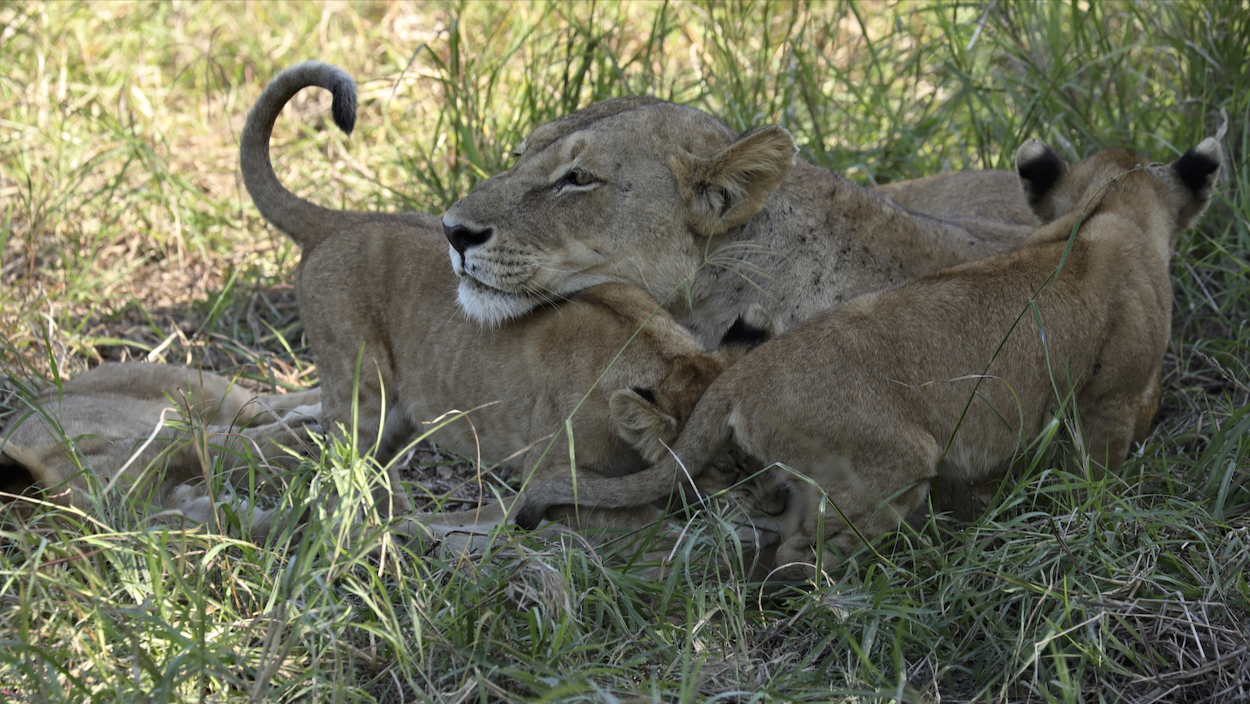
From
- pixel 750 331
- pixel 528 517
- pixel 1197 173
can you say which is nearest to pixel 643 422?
pixel 528 517

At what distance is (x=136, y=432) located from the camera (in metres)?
4.37

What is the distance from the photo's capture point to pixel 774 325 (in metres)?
3.87

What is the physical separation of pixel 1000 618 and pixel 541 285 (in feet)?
6.40

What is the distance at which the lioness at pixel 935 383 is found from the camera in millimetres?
3320

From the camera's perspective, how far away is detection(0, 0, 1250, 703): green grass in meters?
2.82

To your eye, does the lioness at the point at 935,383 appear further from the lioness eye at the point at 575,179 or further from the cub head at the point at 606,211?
the lioness eye at the point at 575,179

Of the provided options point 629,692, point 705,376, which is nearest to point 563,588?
point 629,692

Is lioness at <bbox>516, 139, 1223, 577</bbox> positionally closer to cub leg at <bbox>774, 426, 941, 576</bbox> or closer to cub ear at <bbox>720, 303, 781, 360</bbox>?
cub leg at <bbox>774, 426, 941, 576</bbox>

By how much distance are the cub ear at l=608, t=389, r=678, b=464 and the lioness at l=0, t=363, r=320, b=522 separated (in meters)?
1.04

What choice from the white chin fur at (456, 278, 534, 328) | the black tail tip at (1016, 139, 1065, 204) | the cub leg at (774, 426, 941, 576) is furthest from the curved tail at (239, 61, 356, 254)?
the black tail tip at (1016, 139, 1065, 204)

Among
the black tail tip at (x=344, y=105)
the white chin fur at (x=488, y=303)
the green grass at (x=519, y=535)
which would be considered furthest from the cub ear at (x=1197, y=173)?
the black tail tip at (x=344, y=105)

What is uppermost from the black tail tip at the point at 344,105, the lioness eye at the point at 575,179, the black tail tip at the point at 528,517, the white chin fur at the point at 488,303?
the black tail tip at the point at 344,105

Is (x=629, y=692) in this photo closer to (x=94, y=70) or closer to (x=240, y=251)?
(x=240, y=251)

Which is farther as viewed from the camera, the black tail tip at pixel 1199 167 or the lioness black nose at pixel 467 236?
the black tail tip at pixel 1199 167
